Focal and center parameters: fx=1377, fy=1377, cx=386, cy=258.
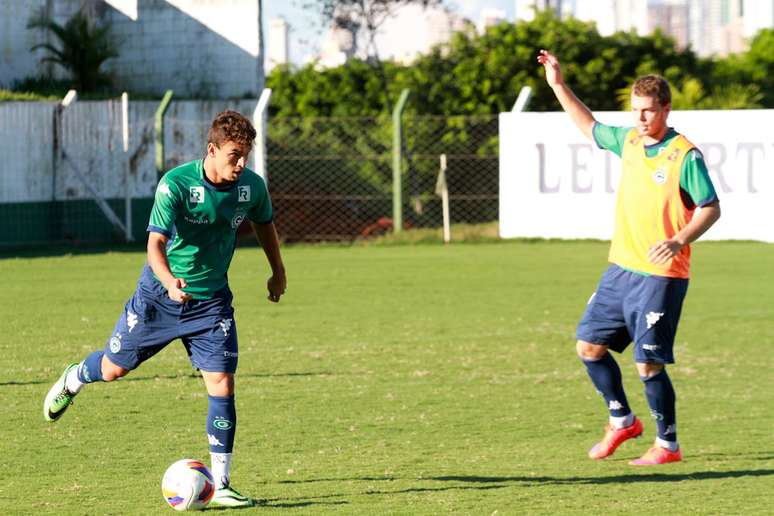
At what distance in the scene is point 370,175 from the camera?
79.4ft

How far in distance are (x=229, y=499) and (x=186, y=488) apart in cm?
24

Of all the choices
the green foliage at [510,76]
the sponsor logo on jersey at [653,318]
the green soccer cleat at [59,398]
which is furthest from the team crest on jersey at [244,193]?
the green foliage at [510,76]

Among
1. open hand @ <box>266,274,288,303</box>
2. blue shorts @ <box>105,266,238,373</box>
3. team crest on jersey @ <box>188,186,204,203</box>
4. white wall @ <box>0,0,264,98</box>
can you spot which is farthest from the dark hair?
white wall @ <box>0,0,264,98</box>

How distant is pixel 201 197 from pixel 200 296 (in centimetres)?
52

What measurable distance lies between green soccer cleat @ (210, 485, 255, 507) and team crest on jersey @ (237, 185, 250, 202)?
4.60ft

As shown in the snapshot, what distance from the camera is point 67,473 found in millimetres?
7031

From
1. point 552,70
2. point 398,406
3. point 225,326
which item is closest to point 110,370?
point 225,326

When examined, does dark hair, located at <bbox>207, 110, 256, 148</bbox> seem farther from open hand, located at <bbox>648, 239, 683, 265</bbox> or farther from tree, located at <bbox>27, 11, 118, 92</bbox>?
tree, located at <bbox>27, 11, 118, 92</bbox>

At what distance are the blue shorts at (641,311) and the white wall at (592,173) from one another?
42.8ft

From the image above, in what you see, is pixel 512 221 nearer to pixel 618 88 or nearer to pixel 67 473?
pixel 618 88

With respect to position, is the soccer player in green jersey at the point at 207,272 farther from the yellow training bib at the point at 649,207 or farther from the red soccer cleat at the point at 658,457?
the red soccer cleat at the point at 658,457

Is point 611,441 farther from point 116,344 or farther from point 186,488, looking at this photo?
point 116,344

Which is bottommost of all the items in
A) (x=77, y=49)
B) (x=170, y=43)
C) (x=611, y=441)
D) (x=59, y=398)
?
(x=611, y=441)

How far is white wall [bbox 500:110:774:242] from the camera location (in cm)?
2053
